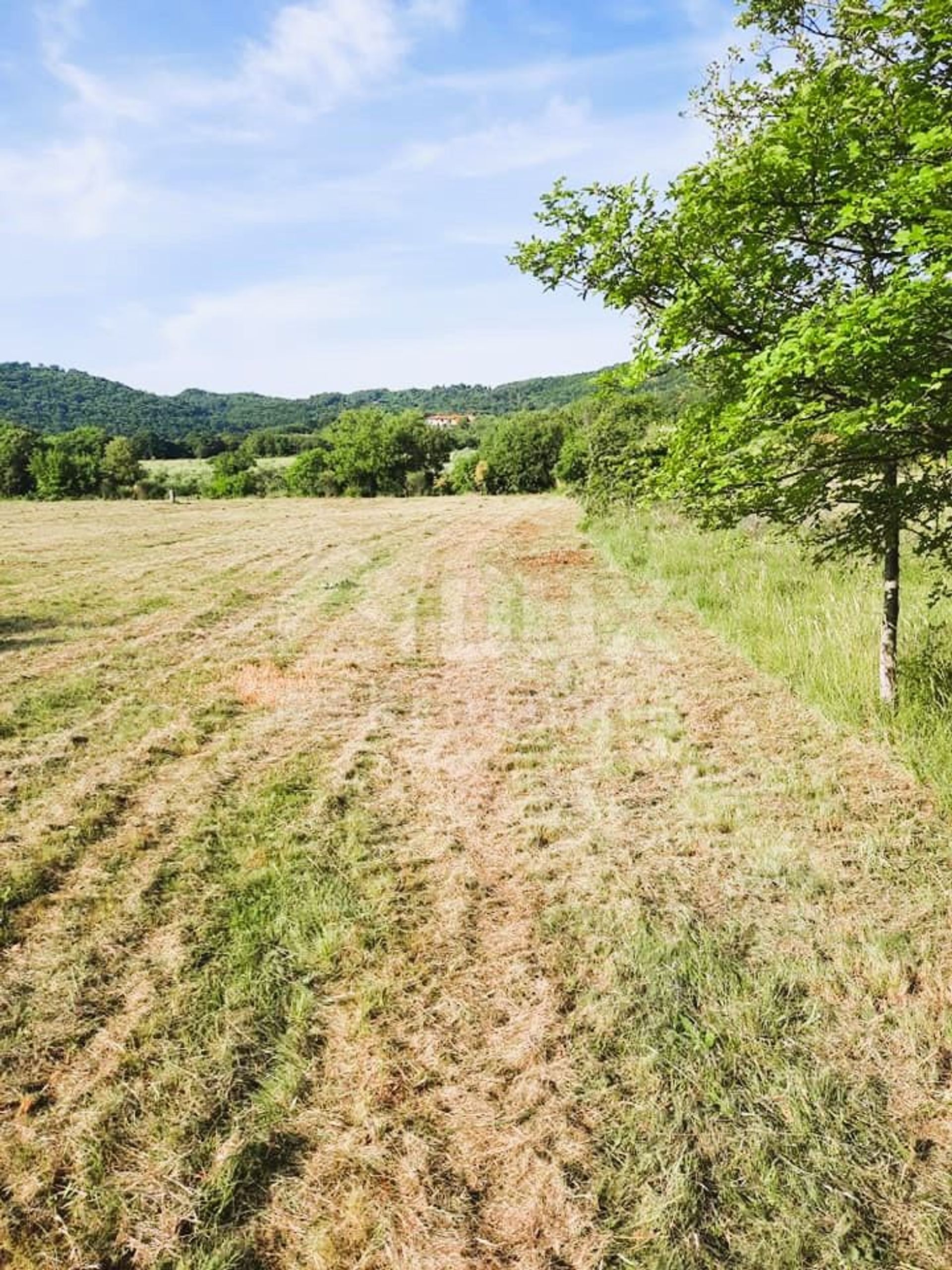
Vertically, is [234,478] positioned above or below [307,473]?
below

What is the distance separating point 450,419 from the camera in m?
161

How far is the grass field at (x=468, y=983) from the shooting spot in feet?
8.22

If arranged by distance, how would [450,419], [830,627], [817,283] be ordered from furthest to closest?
[450,419] → [830,627] → [817,283]

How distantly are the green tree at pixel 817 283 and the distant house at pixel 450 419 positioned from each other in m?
128

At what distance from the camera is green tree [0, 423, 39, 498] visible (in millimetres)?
73250

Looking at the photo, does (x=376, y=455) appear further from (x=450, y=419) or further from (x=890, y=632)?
(x=450, y=419)

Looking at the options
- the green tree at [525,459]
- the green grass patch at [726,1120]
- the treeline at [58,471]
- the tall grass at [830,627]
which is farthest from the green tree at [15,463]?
the green grass patch at [726,1120]

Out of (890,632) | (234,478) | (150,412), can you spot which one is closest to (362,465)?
(234,478)

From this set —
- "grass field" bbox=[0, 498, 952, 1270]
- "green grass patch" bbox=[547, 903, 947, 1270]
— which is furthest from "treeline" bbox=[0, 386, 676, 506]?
"green grass patch" bbox=[547, 903, 947, 1270]

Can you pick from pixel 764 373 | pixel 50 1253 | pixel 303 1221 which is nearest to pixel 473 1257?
pixel 303 1221

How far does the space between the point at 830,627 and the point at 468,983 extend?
6.63 meters

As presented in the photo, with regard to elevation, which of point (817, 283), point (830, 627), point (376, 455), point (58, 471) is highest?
point (376, 455)

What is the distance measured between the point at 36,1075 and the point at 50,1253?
34.1 inches

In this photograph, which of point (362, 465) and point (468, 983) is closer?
point (468, 983)
